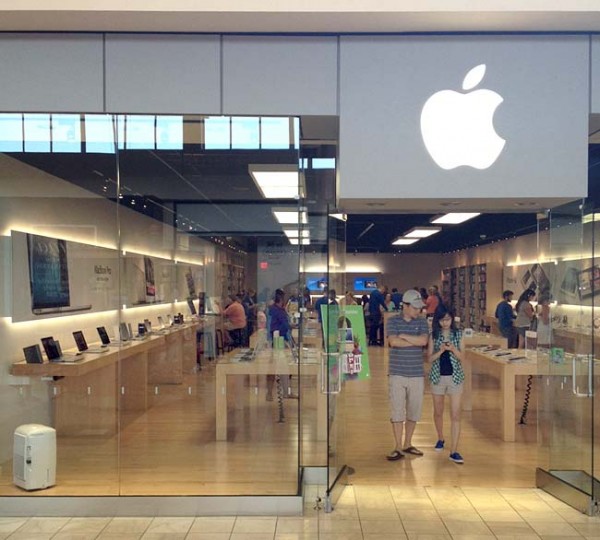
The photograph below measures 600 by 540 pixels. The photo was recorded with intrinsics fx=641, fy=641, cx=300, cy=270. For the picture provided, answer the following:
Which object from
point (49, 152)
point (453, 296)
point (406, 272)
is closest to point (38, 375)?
point (49, 152)

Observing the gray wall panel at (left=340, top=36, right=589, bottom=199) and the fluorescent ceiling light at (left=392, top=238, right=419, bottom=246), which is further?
the fluorescent ceiling light at (left=392, top=238, right=419, bottom=246)

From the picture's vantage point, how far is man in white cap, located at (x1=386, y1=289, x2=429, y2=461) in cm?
605

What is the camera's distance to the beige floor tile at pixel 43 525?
14.7 feet

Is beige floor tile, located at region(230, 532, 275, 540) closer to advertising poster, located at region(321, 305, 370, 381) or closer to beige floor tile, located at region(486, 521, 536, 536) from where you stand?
advertising poster, located at region(321, 305, 370, 381)

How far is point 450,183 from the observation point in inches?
186

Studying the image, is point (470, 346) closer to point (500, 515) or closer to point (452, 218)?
point (452, 218)

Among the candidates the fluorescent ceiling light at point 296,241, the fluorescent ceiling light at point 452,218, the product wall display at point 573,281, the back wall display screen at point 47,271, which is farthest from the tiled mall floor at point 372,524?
the fluorescent ceiling light at point 452,218

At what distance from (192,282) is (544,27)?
3.48 meters

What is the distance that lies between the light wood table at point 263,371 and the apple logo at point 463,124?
2149 millimetres

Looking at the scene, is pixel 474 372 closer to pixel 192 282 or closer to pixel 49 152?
pixel 192 282

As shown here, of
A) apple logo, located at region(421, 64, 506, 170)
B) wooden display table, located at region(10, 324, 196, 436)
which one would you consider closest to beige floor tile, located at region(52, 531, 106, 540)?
wooden display table, located at region(10, 324, 196, 436)

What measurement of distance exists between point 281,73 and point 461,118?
1.37 metres

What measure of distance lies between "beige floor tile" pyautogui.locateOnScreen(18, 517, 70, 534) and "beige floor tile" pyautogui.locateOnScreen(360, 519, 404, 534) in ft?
7.08

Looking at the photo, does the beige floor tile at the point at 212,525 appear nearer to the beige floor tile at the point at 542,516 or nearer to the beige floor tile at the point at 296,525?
the beige floor tile at the point at 296,525
